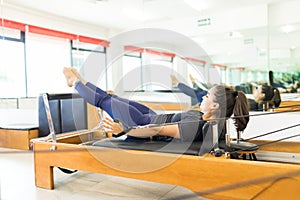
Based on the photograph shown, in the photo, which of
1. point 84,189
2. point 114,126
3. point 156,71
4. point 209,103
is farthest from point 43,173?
point 156,71

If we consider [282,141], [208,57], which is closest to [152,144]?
[282,141]

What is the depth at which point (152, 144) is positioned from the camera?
77.7 inches

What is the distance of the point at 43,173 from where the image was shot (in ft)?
7.04

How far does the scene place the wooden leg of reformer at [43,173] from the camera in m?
2.12

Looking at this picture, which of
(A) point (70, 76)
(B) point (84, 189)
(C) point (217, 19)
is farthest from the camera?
(C) point (217, 19)

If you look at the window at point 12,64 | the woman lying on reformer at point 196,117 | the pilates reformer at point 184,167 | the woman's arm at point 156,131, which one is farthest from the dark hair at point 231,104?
the window at point 12,64

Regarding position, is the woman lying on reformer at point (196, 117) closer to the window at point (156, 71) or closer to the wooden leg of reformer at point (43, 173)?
the wooden leg of reformer at point (43, 173)

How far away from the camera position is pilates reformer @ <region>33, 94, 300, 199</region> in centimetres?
140

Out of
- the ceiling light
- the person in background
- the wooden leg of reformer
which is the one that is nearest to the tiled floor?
the wooden leg of reformer

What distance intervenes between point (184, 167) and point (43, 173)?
1.22 metres

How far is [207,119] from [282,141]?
2.53 ft

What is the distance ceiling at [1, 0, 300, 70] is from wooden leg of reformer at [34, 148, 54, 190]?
356 cm

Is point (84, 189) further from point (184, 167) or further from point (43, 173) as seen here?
point (184, 167)

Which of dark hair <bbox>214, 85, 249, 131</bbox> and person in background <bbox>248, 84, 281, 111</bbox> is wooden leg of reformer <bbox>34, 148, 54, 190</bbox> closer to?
dark hair <bbox>214, 85, 249, 131</bbox>
